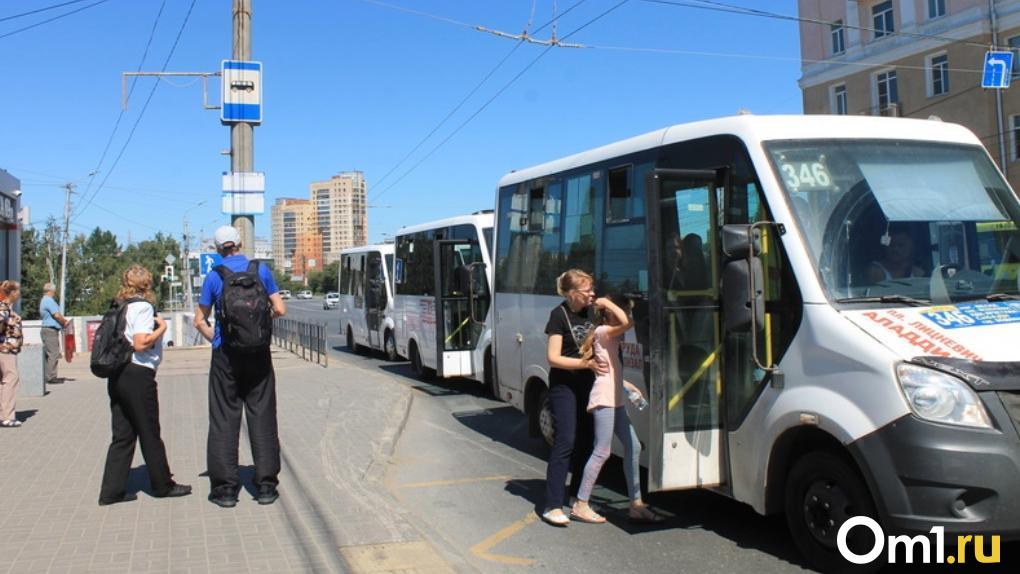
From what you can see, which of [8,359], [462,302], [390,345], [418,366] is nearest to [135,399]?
[8,359]

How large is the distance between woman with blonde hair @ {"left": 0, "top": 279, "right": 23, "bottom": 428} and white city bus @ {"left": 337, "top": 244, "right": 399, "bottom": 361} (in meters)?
9.82

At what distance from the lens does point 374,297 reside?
20.4 metres

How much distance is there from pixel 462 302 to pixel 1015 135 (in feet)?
90.2

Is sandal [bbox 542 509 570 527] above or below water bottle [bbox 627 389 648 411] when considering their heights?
below

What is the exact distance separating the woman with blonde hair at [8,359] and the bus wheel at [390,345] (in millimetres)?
9717

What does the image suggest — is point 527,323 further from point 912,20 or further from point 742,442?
point 912,20

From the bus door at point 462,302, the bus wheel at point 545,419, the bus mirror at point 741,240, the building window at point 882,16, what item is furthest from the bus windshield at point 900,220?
the building window at point 882,16

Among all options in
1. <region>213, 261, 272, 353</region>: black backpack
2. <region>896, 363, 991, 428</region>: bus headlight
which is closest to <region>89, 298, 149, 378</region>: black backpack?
<region>213, 261, 272, 353</region>: black backpack

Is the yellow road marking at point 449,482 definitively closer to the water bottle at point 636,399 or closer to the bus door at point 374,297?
the water bottle at point 636,399

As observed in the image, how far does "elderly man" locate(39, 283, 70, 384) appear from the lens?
47.0 feet

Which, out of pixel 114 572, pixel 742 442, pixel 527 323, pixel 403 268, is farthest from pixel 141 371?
pixel 403 268

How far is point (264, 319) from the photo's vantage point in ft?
19.9

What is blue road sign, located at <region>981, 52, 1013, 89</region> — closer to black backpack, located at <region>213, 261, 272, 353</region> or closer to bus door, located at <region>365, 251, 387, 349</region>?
bus door, located at <region>365, 251, 387, 349</region>

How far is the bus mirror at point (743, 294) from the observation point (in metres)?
4.90
